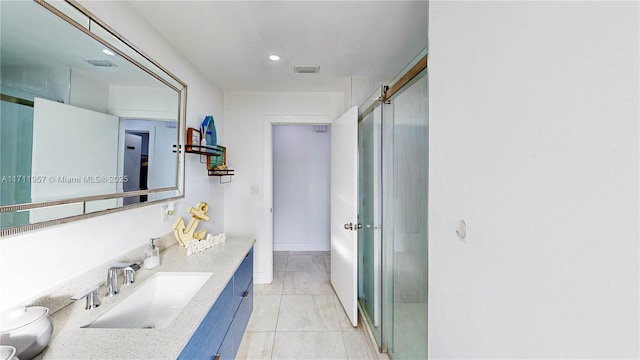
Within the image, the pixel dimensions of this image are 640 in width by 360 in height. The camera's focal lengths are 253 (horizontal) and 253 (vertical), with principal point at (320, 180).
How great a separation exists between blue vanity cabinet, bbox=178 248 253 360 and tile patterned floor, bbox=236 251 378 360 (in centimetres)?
22

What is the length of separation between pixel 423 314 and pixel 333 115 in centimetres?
227

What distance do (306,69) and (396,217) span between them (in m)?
1.55

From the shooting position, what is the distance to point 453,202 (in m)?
0.84

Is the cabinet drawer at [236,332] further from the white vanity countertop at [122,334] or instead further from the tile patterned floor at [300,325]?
the white vanity countertop at [122,334]

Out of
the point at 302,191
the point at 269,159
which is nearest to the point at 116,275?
the point at 269,159

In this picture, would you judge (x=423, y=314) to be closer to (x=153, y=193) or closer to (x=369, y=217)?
(x=369, y=217)

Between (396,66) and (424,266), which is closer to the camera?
(424,266)

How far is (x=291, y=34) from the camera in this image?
1709mm

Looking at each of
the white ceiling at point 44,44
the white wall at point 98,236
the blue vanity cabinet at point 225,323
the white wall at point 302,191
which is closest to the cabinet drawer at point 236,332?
the blue vanity cabinet at point 225,323

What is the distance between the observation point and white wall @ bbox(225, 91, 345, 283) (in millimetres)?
2977

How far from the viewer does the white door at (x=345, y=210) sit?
211 centimetres

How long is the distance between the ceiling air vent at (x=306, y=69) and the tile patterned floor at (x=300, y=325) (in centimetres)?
225

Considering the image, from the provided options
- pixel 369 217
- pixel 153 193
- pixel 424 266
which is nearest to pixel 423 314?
pixel 424 266

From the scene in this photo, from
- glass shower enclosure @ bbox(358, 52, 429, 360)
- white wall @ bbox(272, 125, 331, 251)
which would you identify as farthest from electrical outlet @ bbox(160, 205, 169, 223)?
white wall @ bbox(272, 125, 331, 251)
